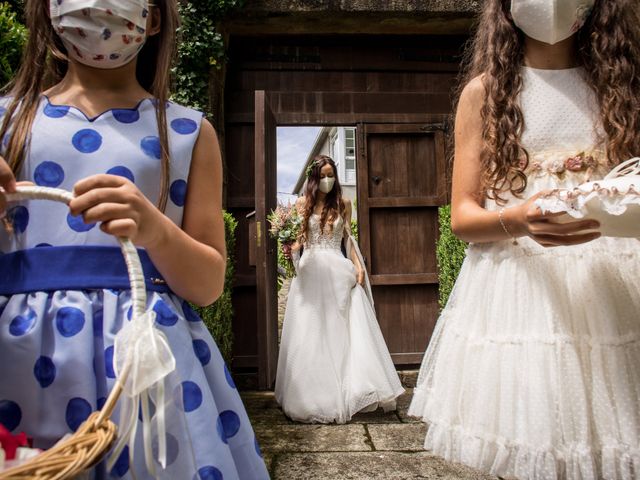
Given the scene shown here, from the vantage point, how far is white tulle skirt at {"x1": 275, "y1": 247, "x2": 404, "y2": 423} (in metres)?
4.02

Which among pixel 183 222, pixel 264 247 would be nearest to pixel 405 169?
pixel 264 247

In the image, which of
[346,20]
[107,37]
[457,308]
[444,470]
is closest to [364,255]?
[346,20]

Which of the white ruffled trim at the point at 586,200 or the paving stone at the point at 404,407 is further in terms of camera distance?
the paving stone at the point at 404,407

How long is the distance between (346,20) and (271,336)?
2811mm

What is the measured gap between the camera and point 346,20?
4.71m

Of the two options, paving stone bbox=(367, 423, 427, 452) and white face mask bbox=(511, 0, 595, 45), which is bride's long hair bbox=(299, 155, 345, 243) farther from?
white face mask bbox=(511, 0, 595, 45)

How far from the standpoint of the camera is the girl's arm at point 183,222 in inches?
31.5

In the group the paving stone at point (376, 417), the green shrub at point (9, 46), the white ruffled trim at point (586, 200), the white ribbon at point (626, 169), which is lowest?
the paving stone at point (376, 417)

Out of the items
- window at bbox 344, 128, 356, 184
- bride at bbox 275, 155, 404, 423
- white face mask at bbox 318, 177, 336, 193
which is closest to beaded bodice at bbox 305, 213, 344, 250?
bride at bbox 275, 155, 404, 423

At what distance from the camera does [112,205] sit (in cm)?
80

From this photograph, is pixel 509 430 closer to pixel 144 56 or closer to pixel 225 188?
pixel 144 56

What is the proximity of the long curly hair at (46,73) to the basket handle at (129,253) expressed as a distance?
0.20 m

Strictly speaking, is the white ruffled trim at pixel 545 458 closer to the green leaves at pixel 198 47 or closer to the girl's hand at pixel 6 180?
the girl's hand at pixel 6 180

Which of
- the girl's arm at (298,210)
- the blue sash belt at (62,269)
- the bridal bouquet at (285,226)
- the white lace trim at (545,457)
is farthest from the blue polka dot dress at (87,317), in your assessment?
the girl's arm at (298,210)
